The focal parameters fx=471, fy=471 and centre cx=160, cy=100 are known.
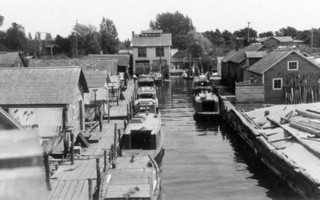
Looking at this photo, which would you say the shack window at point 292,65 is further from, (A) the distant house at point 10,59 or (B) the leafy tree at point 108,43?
(B) the leafy tree at point 108,43

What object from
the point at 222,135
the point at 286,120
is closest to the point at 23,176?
the point at 286,120

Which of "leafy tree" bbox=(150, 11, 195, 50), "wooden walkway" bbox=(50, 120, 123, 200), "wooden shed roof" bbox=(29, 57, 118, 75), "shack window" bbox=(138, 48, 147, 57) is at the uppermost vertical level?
"leafy tree" bbox=(150, 11, 195, 50)

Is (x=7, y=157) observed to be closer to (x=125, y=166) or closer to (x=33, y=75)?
(x=125, y=166)

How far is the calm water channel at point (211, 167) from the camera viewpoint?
26.2 meters

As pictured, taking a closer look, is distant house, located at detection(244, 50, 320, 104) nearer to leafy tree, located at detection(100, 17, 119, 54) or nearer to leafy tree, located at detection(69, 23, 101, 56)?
leafy tree, located at detection(69, 23, 101, 56)

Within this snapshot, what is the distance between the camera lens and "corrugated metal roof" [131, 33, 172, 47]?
4114 inches

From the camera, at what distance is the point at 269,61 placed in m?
56.4

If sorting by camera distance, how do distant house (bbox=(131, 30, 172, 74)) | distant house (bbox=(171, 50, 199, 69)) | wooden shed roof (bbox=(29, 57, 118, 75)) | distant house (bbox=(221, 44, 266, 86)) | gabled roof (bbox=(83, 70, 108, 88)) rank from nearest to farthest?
1. gabled roof (bbox=(83, 70, 108, 88))
2. wooden shed roof (bbox=(29, 57, 118, 75))
3. distant house (bbox=(221, 44, 266, 86))
4. distant house (bbox=(131, 30, 172, 74))
5. distant house (bbox=(171, 50, 199, 69))

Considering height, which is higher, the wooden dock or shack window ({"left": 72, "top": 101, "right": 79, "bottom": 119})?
shack window ({"left": 72, "top": 101, "right": 79, "bottom": 119})

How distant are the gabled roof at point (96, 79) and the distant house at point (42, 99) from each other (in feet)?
46.9

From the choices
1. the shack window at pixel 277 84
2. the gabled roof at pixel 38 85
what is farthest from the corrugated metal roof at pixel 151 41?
the gabled roof at pixel 38 85

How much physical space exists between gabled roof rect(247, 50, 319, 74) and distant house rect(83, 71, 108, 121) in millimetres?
18626

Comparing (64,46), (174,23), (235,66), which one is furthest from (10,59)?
(174,23)

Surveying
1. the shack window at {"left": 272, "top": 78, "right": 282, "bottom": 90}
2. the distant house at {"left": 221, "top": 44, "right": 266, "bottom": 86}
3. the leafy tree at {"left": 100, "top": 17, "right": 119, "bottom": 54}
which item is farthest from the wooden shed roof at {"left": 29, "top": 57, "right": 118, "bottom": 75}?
the leafy tree at {"left": 100, "top": 17, "right": 119, "bottom": 54}
